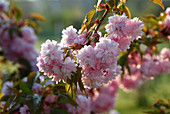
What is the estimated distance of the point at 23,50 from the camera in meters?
1.35

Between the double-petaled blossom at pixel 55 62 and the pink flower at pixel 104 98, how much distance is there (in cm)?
70

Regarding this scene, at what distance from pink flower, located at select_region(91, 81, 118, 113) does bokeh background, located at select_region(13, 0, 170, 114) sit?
12.7 inches

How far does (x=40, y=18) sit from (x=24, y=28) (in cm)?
15

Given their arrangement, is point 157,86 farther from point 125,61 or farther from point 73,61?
point 73,61

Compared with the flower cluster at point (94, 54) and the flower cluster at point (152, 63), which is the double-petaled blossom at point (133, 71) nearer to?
the flower cluster at point (152, 63)

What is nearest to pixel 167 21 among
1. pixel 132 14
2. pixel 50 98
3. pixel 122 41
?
pixel 122 41

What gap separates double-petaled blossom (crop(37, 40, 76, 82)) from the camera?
0.51 metres

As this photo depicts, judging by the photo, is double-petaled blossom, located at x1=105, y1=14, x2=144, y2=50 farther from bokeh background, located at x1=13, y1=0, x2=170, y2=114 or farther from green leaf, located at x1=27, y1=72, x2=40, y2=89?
green leaf, located at x1=27, y1=72, x2=40, y2=89

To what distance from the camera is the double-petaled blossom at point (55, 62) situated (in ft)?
1.68

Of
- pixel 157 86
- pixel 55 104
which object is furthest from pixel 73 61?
pixel 157 86

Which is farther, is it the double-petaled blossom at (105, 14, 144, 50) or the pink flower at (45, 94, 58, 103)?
the pink flower at (45, 94, 58, 103)

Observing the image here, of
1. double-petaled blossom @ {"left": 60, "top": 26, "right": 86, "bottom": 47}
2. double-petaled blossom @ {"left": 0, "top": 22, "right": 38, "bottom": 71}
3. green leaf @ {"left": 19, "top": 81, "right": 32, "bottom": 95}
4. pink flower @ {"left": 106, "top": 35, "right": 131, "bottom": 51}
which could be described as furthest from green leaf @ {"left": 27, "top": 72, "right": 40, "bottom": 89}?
double-petaled blossom @ {"left": 0, "top": 22, "right": 38, "bottom": 71}

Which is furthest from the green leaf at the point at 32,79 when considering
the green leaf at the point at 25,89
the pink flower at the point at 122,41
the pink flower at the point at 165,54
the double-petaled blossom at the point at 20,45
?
the pink flower at the point at 165,54

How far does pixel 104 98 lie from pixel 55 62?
2.79 ft
